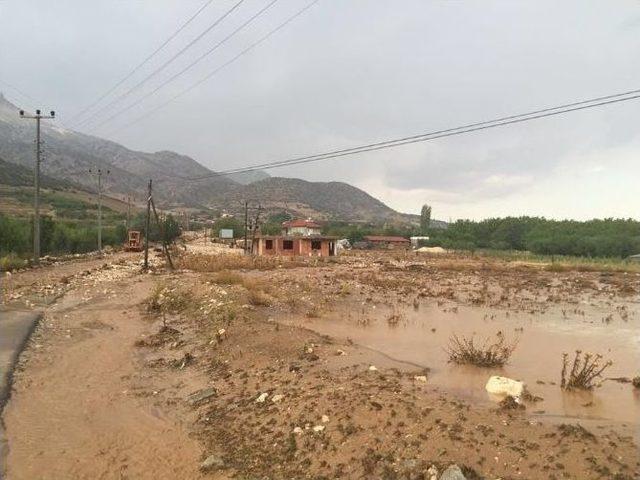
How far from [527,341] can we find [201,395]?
32.0 feet

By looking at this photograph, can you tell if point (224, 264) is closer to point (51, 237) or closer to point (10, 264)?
point (10, 264)

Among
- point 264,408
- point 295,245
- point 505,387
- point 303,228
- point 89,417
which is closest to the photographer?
point 264,408

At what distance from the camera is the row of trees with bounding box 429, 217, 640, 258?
8238cm

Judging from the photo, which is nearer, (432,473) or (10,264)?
(432,473)

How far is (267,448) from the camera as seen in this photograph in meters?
7.11

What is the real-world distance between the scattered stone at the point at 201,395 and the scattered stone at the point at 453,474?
16.8 ft

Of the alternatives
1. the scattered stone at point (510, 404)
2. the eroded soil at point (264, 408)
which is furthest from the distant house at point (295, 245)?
the scattered stone at point (510, 404)

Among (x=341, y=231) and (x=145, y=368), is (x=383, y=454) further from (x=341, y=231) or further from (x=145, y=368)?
(x=341, y=231)

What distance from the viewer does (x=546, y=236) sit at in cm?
9662

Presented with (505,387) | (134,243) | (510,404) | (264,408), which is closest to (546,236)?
(134,243)

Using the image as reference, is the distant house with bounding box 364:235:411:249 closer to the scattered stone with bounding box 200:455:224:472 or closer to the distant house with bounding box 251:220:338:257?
the distant house with bounding box 251:220:338:257

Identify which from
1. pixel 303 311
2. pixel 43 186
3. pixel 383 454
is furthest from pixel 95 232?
pixel 43 186

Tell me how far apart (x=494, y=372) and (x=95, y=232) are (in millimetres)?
54512

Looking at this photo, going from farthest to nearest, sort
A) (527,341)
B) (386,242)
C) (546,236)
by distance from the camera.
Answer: (546,236) < (386,242) < (527,341)
